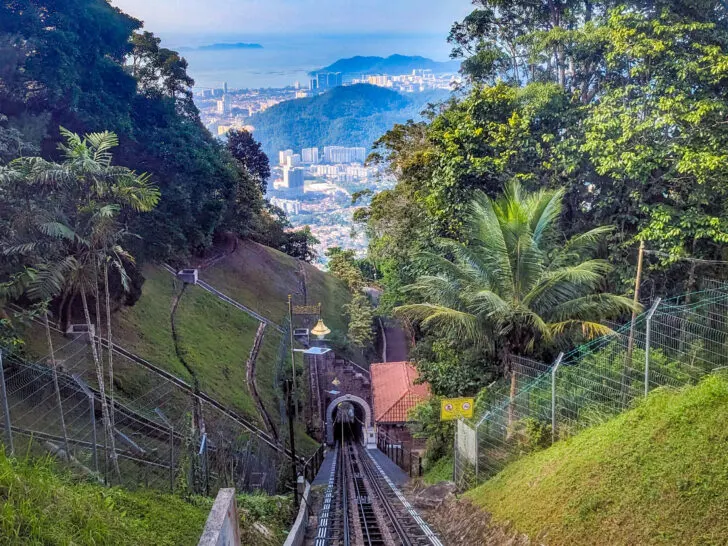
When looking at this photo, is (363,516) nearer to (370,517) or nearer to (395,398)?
(370,517)

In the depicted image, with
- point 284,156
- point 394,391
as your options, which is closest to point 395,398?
point 394,391

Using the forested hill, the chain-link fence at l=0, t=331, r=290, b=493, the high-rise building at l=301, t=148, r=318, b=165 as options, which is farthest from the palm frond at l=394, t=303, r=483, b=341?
the forested hill

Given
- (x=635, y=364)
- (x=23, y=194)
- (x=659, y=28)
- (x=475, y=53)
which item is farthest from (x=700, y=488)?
(x=475, y=53)

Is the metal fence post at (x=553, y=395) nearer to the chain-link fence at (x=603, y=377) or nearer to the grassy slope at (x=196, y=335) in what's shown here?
the chain-link fence at (x=603, y=377)

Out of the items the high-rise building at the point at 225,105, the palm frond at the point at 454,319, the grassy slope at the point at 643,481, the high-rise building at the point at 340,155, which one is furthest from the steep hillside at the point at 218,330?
the high-rise building at the point at 340,155

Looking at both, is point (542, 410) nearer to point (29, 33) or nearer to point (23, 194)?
point (23, 194)
